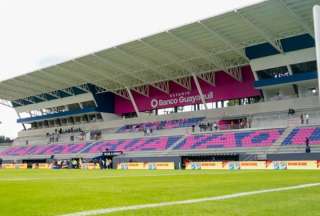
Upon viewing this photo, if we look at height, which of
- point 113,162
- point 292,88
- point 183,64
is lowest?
point 113,162

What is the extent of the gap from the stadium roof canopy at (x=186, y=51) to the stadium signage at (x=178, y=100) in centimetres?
399

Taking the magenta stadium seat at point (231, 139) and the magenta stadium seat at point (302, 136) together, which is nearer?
the magenta stadium seat at point (302, 136)

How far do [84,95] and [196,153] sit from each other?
3334 cm

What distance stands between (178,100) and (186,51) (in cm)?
1503

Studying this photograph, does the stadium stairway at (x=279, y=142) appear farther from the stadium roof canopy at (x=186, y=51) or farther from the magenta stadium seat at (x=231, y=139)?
the stadium roof canopy at (x=186, y=51)

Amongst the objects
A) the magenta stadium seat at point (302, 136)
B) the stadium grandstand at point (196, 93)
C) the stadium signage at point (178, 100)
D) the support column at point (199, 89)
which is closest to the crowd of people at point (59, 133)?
the stadium grandstand at point (196, 93)

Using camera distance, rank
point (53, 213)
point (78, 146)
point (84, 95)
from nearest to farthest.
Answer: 1. point (53, 213)
2. point (78, 146)
3. point (84, 95)

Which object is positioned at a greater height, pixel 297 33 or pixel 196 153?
pixel 297 33

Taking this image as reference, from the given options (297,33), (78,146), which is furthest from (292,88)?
(78,146)

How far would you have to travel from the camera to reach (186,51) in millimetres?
54562

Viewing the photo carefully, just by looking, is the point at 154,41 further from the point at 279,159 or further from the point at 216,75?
the point at 279,159

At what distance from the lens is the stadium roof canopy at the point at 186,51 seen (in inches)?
1729

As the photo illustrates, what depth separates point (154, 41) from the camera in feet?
174

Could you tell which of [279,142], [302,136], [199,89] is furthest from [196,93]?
[302,136]
